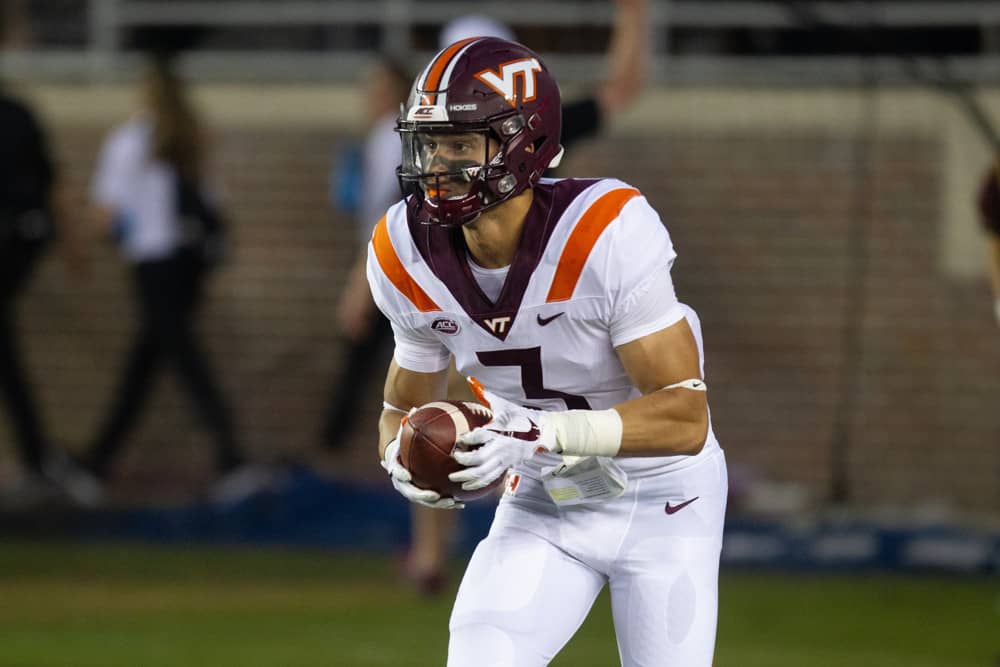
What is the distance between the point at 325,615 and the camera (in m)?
6.43

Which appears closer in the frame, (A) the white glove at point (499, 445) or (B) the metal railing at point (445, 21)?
(A) the white glove at point (499, 445)

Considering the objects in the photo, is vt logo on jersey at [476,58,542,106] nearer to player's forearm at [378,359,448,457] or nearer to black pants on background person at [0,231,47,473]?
player's forearm at [378,359,448,457]

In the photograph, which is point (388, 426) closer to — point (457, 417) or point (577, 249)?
point (457, 417)

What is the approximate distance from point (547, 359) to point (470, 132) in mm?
496

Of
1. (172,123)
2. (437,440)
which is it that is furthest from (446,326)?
(172,123)

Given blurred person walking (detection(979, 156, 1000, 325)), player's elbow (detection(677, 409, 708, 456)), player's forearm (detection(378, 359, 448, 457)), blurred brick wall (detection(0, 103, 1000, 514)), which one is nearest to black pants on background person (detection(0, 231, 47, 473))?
blurred brick wall (detection(0, 103, 1000, 514))

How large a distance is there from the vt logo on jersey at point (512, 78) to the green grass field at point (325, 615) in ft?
8.75

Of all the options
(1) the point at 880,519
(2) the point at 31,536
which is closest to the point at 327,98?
(2) the point at 31,536

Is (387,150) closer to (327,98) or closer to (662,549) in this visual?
(327,98)

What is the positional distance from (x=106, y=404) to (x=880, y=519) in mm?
4108

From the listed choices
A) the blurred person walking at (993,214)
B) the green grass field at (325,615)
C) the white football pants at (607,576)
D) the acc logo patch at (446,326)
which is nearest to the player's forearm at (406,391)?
the acc logo patch at (446,326)

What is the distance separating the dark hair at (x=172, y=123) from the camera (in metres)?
7.85

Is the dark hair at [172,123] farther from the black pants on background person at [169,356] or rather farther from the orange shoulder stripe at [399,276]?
the orange shoulder stripe at [399,276]

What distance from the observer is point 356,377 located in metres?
8.06
